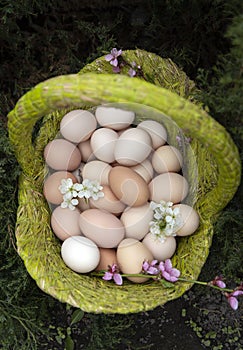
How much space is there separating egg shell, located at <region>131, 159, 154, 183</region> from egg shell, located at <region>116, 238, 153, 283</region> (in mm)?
188

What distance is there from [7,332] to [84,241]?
0.36m

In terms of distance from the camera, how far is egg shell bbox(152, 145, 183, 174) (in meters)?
1.52

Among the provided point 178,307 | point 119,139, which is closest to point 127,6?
point 119,139

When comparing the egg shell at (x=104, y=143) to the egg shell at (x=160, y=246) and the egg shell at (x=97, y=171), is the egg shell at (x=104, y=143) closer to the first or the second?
the egg shell at (x=97, y=171)

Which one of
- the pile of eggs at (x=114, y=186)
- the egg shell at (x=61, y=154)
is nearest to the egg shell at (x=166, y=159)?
the pile of eggs at (x=114, y=186)

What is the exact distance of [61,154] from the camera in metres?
1.51

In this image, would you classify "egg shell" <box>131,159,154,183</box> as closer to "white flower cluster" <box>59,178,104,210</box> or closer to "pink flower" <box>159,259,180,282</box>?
"white flower cluster" <box>59,178,104,210</box>

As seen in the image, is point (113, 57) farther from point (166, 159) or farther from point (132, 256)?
point (132, 256)

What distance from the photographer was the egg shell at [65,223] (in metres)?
1.46

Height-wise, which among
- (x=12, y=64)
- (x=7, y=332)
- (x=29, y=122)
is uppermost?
(x=29, y=122)

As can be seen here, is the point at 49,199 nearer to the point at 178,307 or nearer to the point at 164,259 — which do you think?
the point at 164,259

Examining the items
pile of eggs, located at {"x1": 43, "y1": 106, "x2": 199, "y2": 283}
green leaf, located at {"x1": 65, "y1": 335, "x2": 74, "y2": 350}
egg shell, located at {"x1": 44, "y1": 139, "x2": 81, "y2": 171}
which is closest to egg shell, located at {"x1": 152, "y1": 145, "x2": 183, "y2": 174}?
pile of eggs, located at {"x1": 43, "y1": 106, "x2": 199, "y2": 283}

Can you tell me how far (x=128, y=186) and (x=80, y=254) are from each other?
0.70ft

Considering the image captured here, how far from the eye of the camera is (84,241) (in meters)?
1.42
